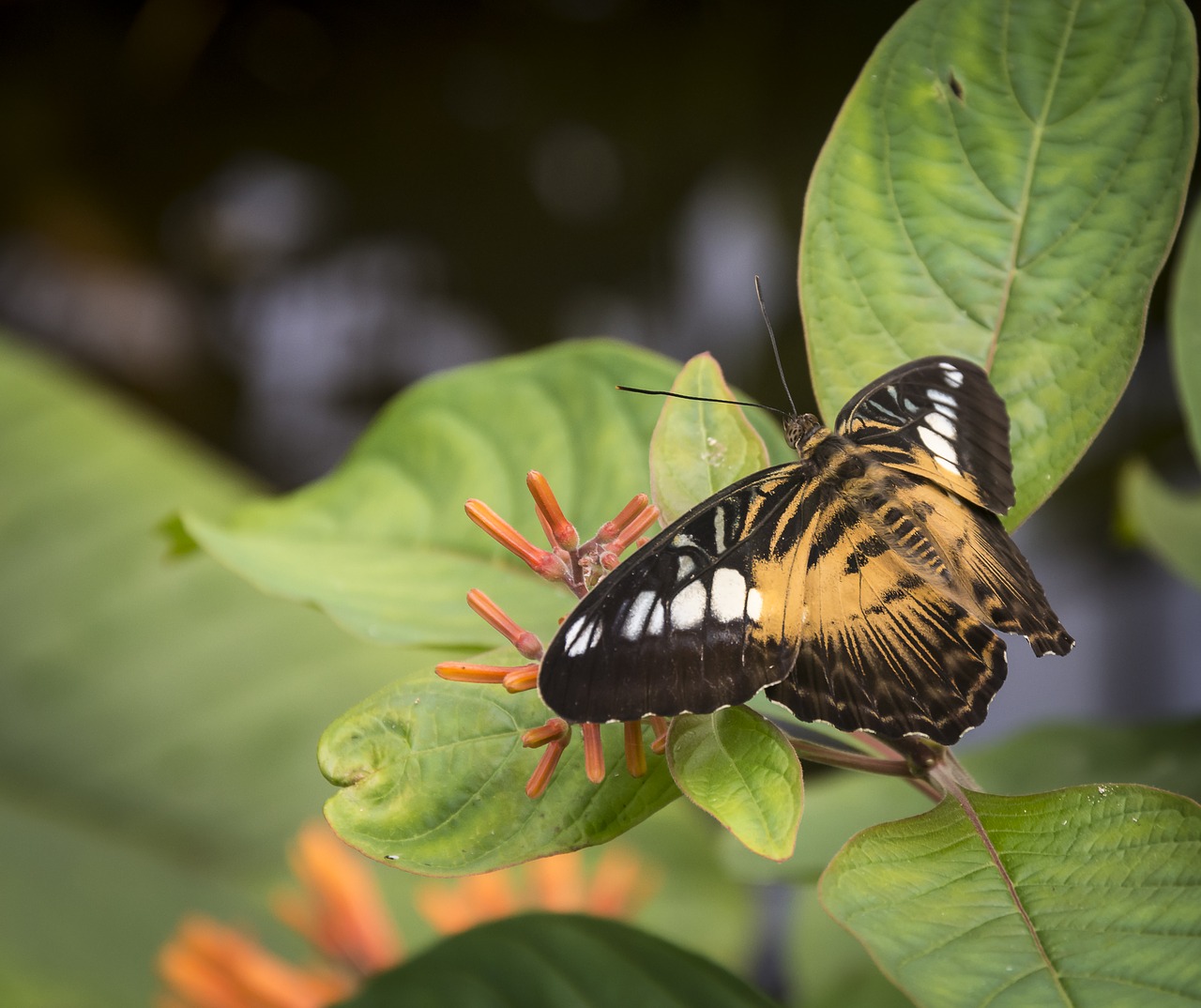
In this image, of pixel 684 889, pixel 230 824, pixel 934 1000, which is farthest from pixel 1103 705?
pixel 934 1000

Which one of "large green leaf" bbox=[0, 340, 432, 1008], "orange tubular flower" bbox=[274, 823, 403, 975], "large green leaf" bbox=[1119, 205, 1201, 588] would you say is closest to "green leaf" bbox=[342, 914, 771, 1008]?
"orange tubular flower" bbox=[274, 823, 403, 975]

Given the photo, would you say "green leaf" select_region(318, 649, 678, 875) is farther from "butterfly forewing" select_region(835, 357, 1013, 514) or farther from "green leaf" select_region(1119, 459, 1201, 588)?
"green leaf" select_region(1119, 459, 1201, 588)

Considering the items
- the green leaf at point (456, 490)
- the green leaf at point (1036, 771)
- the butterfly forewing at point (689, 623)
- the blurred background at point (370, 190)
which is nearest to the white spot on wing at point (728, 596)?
the butterfly forewing at point (689, 623)

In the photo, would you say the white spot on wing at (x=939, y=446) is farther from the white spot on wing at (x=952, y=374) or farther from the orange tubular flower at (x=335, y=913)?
the orange tubular flower at (x=335, y=913)

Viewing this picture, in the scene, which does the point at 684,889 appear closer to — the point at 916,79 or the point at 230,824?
the point at 230,824

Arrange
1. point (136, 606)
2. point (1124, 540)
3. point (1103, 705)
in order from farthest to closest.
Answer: point (1103, 705), point (136, 606), point (1124, 540)

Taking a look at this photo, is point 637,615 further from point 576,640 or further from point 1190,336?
point 1190,336
